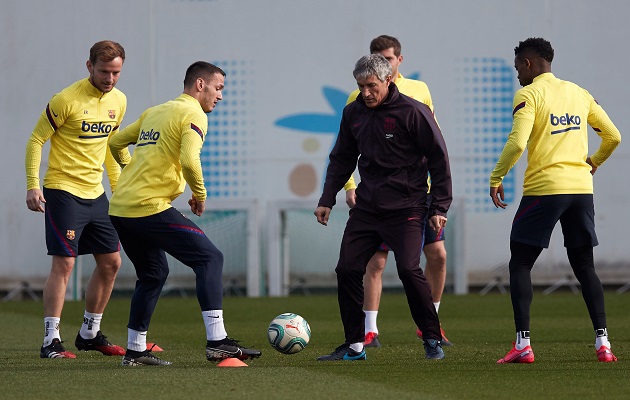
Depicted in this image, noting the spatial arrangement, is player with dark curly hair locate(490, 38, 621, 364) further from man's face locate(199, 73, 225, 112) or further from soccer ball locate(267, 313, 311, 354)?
man's face locate(199, 73, 225, 112)

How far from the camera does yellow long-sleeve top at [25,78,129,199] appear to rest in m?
8.05

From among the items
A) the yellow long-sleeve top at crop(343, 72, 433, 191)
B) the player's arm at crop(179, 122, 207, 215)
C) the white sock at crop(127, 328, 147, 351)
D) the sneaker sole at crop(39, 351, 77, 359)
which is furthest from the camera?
the yellow long-sleeve top at crop(343, 72, 433, 191)

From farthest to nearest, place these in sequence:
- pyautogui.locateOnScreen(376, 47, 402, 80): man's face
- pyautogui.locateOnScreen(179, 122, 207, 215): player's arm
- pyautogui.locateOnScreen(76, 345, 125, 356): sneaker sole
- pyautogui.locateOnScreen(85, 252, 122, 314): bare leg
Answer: pyautogui.locateOnScreen(376, 47, 402, 80): man's face → pyautogui.locateOnScreen(85, 252, 122, 314): bare leg → pyautogui.locateOnScreen(76, 345, 125, 356): sneaker sole → pyautogui.locateOnScreen(179, 122, 207, 215): player's arm

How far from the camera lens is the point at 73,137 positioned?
8.13 m

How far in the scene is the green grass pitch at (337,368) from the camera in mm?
5664

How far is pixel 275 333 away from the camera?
7.37 m

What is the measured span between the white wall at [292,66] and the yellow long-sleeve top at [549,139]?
873cm

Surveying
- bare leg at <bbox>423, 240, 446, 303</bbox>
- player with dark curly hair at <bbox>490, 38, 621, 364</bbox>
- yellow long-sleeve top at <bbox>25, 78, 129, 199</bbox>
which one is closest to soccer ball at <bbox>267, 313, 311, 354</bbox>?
player with dark curly hair at <bbox>490, 38, 621, 364</bbox>

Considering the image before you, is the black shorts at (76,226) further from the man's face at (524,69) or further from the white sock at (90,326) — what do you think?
the man's face at (524,69)

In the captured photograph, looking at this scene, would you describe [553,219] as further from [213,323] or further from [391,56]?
[213,323]

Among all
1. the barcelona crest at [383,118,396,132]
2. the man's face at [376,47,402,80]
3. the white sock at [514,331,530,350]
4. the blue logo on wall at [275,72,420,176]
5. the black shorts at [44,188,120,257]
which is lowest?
the white sock at [514,331,530,350]

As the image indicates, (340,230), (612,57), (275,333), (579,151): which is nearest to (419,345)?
(275,333)

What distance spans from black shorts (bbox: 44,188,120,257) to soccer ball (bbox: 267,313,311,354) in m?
1.60

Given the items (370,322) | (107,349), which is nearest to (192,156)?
(107,349)
